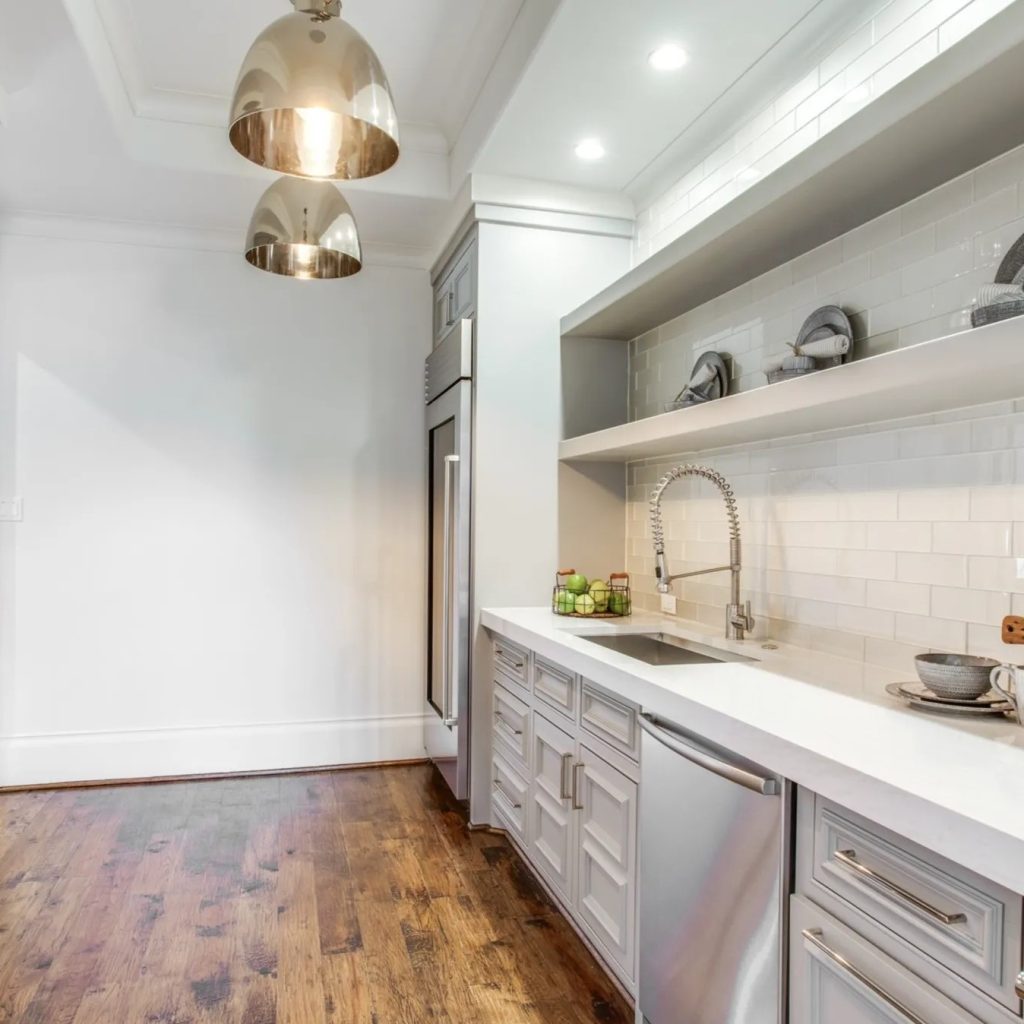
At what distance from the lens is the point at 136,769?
3.84 m

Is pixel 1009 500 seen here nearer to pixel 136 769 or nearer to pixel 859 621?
pixel 859 621

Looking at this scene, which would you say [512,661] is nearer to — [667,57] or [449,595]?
[449,595]

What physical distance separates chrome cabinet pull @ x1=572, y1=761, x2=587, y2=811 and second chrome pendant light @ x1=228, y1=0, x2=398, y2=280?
1626mm

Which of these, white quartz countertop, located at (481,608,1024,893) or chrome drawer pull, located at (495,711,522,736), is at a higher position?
white quartz countertop, located at (481,608,1024,893)

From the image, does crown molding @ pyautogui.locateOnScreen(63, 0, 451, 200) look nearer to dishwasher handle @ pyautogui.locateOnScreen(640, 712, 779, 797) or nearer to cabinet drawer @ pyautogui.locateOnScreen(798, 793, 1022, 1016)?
dishwasher handle @ pyautogui.locateOnScreen(640, 712, 779, 797)

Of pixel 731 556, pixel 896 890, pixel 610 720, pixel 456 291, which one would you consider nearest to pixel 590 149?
pixel 456 291

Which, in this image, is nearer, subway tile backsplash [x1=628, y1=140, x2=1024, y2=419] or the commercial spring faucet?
subway tile backsplash [x1=628, y1=140, x2=1024, y2=419]

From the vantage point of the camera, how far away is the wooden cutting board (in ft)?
5.17

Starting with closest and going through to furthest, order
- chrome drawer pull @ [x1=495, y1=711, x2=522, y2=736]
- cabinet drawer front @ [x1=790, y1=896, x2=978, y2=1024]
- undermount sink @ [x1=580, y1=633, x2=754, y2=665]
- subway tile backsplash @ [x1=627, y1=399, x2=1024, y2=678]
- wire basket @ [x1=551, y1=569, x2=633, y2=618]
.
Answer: cabinet drawer front @ [x1=790, y1=896, x2=978, y2=1024] < subway tile backsplash @ [x1=627, y1=399, x2=1024, y2=678] < undermount sink @ [x1=580, y1=633, x2=754, y2=665] < chrome drawer pull @ [x1=495, y1=711, x2=522, y2=736] < wire basket @ [x1=551, y1=569, x2=633, y2=618]

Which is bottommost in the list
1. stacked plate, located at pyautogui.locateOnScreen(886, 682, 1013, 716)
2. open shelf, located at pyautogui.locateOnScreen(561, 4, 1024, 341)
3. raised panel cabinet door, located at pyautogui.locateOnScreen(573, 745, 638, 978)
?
raised panel cabinet door, located at pyautogui.locateOnScreen(573, 745, 638, 978)

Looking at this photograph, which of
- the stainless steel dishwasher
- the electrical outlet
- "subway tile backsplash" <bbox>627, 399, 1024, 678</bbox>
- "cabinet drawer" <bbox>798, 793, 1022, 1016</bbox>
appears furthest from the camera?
the electrical outlet

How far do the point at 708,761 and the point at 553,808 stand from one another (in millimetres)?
1023

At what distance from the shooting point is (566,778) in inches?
94.7

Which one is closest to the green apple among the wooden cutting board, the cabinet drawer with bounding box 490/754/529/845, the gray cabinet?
the cabinet drawer with bounding box 490/754/529/845
